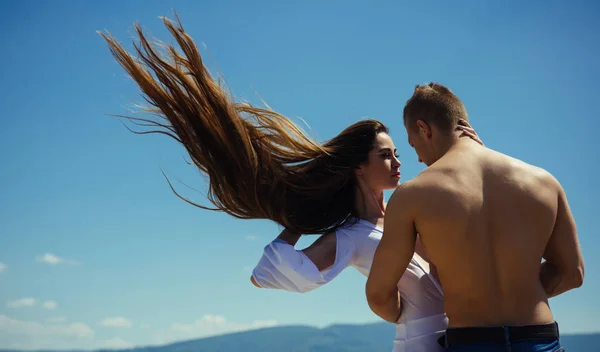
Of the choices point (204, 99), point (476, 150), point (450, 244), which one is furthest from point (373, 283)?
point (204, 99)

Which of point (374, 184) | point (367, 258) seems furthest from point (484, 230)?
point (374, 184)

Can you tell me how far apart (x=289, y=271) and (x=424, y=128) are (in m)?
1.49

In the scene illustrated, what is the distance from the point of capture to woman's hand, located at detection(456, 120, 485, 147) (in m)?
3.81

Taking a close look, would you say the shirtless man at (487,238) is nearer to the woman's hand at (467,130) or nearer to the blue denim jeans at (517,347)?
the blue denim jeans at (517,347)

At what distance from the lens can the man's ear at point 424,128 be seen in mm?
3924

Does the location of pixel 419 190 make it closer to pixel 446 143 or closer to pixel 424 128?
pixel 446 143

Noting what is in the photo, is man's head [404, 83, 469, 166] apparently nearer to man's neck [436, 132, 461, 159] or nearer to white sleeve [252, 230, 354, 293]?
man's neck [436, 132, 461, 159]

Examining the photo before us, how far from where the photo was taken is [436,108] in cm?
391

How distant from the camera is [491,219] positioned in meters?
3.36

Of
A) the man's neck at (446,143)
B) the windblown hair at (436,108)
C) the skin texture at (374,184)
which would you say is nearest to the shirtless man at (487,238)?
the man's neck at (446,143)

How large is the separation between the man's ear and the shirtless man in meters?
0.30

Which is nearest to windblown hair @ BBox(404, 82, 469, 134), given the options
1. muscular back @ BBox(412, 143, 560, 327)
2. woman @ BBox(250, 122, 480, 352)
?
woman @ BBox(250, 122, 480, 352)

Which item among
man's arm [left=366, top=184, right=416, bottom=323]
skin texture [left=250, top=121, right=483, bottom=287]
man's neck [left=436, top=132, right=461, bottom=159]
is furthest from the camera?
skin texture [left=250, top=121, right=483, bottom=287]

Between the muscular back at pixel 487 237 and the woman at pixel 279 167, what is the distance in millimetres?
1532
